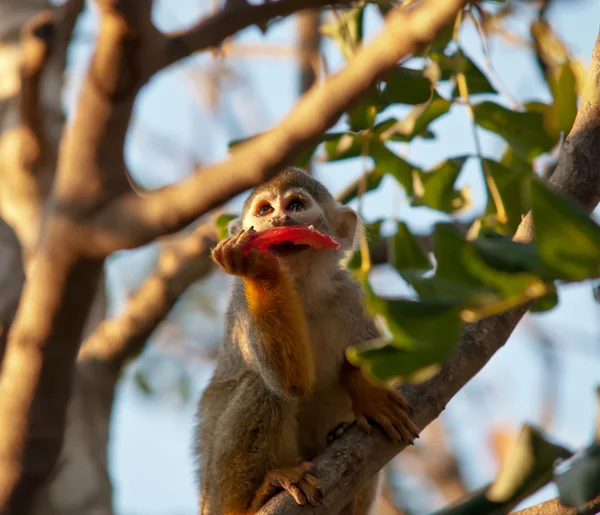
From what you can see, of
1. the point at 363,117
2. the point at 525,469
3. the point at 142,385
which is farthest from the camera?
the point at 142,385

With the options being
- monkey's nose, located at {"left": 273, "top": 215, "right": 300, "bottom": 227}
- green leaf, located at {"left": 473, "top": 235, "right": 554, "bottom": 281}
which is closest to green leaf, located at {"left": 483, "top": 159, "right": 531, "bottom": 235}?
monkey's nose, located at {"left": 273, "top": 215, "right": 300, "bottom": 227}

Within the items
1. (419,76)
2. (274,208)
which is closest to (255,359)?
(274,208)

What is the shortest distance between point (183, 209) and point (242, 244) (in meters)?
0.79

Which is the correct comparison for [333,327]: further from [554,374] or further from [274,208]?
[554,374]

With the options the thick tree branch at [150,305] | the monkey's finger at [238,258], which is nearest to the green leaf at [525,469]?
the monkey's finger at [238,258]

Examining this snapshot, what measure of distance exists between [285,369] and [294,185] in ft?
Result: 3.15

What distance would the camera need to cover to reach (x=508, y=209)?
2846 millimetres

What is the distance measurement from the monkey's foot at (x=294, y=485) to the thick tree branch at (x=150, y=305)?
4.55 ft

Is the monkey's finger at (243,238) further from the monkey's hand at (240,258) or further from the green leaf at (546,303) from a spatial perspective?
the green leaf at (546,303)

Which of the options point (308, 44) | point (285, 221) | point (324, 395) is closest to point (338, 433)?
point (324, 395)

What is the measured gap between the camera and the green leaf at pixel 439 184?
3158mm

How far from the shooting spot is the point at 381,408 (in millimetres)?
2891

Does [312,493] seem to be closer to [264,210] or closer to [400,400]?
[400,400]

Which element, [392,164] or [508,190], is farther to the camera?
[392,164]
